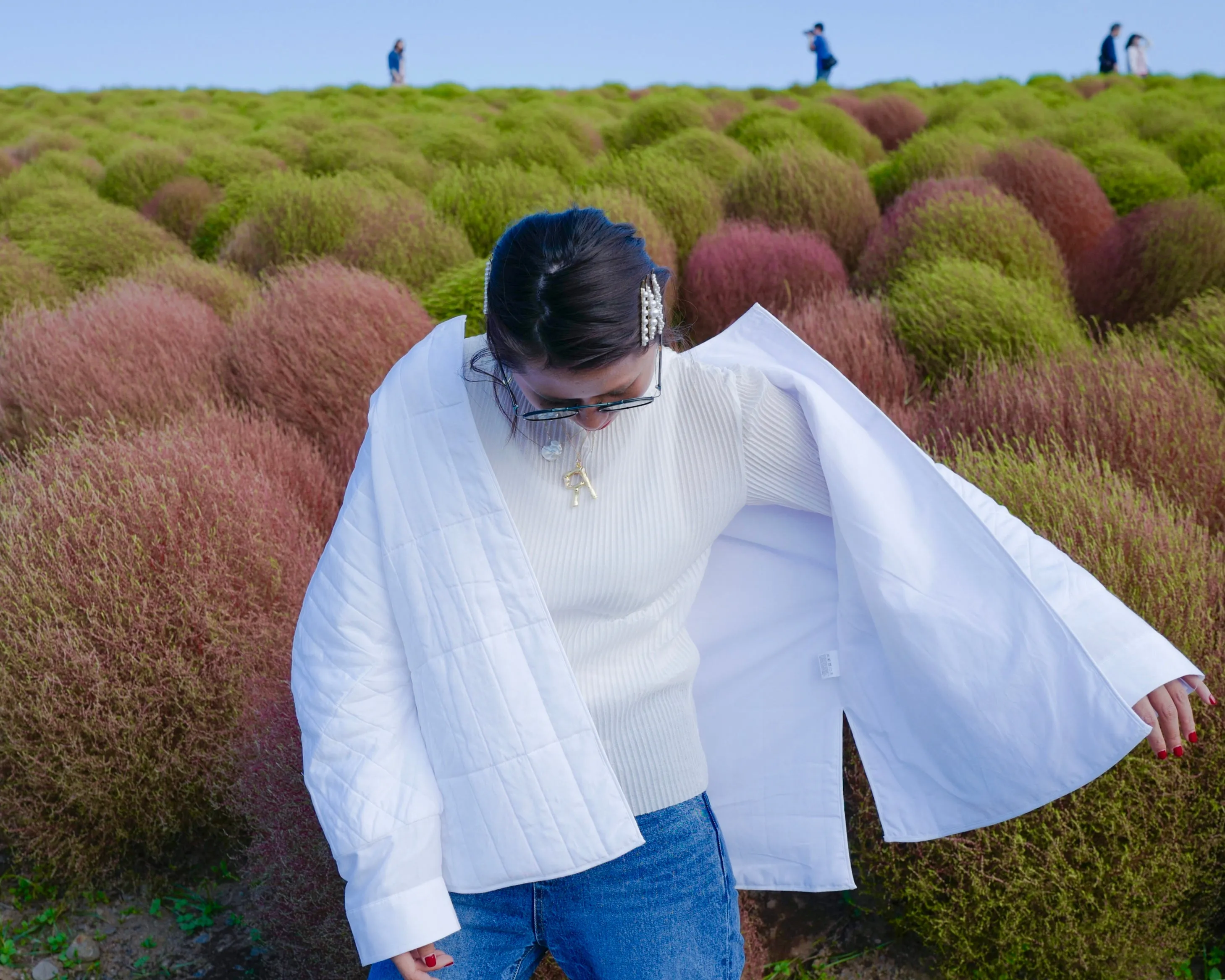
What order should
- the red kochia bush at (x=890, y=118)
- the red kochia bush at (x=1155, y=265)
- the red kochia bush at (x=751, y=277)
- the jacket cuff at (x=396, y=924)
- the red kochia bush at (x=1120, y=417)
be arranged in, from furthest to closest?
the red kochia bush at (x=890, y=118), the red kochia bush at (x=751, y=277), the red kochia bush at (x=1155, y=265), the red kochia bush at (x=1120, y=417), the jacket cuff at (x=396, y=924)

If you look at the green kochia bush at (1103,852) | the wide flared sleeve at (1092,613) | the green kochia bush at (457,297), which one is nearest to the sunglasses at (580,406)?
the wide flared sleeve at (1092,613)

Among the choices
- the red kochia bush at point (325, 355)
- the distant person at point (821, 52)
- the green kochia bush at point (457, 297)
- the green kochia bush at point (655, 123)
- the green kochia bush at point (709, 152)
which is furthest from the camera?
the distant person at point (821, 52)

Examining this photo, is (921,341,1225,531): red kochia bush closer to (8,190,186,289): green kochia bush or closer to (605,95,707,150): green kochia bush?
(8,190,186,289): green kochia bush

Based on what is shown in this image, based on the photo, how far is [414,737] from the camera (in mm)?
1258

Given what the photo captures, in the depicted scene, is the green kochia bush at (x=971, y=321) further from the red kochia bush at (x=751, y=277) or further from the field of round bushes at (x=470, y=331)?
the red kochia bush at (x=751, y=277)

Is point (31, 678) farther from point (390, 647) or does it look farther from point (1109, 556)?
point (1109, 556)

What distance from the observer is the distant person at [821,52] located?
63.6ft

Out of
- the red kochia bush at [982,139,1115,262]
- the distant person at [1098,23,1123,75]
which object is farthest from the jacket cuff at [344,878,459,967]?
the distant person at [1098,23,1123,75]

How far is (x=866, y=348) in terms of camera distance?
146 inches

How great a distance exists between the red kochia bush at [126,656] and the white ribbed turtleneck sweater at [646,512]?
1.28 meters

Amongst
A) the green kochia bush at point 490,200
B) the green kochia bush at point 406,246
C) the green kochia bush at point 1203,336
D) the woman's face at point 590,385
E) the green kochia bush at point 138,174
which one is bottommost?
the green kochia bush at point 1203,336

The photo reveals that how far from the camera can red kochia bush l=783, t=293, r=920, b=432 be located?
365 cm

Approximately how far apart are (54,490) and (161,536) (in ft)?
1.16

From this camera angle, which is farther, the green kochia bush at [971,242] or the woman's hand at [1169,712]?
the green kochia bush at [971,242]
